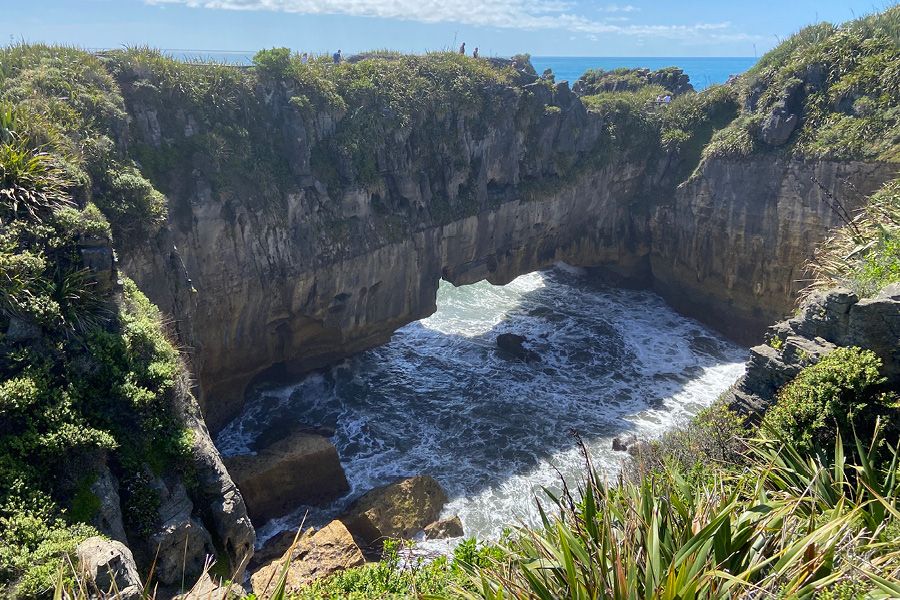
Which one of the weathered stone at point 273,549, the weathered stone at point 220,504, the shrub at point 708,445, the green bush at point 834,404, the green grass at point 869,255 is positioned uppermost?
the green grass at point 869,255

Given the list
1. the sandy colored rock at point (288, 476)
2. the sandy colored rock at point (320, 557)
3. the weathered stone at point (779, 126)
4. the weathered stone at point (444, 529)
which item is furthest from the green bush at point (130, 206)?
the weathered stone at point (779, 126)

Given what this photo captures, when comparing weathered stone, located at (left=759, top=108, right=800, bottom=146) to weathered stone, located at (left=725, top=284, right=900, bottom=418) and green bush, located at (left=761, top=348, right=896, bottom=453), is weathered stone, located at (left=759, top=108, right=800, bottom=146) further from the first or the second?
green bush, located at (left=761, top=348, right=896, bottom=453)

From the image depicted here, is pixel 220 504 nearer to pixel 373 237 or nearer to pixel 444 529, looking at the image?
pixel 444 529

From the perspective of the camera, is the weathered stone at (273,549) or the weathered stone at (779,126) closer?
the weathered stone at (273,549)

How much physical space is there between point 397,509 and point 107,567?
9.81 meters

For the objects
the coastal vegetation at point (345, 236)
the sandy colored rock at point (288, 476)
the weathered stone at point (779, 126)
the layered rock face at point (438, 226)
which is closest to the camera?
the coastal vegetation at point (345, 236)

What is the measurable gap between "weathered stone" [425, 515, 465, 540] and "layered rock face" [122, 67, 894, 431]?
29.5 ft

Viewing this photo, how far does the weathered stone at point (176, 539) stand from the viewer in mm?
10750

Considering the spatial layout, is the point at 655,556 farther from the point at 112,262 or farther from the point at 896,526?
the point at 112,262

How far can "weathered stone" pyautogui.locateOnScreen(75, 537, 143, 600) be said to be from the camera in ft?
27.6

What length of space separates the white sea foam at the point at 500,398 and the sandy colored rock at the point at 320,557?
3.13 meters

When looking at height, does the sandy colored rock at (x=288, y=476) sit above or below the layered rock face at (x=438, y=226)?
below

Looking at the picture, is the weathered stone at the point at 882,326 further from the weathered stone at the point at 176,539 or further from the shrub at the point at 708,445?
the weathered stone at the point at 176,539

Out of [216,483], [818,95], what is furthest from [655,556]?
[818,95]
